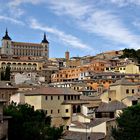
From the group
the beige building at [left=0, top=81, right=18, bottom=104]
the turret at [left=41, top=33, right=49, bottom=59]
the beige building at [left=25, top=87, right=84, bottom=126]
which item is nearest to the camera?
the beige building at [left=25, top=87, right=84, bottom=126]

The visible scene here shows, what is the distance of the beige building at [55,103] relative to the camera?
48.0 m

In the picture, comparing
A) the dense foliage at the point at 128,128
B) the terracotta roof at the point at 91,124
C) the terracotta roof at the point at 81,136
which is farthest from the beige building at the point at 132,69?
the dense foliage at the point at 128,128

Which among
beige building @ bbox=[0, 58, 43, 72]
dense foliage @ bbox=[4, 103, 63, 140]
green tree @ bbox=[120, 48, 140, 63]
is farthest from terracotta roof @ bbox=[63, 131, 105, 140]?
beige building @ bbox=[0, 58, 43, 72]

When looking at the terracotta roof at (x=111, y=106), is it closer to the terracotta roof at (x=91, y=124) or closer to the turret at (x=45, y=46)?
the terracotta roof at (x=91, y=124)

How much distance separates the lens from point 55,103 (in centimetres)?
4891

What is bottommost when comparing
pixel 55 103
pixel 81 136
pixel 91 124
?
pixel 81 136

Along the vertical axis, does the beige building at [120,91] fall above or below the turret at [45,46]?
below

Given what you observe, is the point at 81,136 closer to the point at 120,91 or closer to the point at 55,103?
the point at 55,103

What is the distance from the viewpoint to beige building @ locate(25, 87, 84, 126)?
48000 mm

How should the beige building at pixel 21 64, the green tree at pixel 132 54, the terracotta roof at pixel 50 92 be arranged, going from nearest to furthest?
1. the terracotta roof at pixel 50 92
2. the green tree at pixel 132 54
3. the beige building at pixel 21 64

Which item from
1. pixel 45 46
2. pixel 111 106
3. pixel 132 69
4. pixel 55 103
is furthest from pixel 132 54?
pixel 45 46

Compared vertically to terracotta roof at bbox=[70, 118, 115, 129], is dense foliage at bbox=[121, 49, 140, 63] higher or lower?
higher

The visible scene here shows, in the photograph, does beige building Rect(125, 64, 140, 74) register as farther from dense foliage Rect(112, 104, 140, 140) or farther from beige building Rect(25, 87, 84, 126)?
dense foliage Rect(112, 104, 140, 140)

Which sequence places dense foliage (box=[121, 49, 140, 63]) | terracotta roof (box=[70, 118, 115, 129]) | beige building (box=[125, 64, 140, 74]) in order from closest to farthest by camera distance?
terracotta roof (box=[70, 118, 115, 129]) < beige building (box=[125, 64, 140, 74]) < dense foliage (box=[121, 49, 140, 63])
